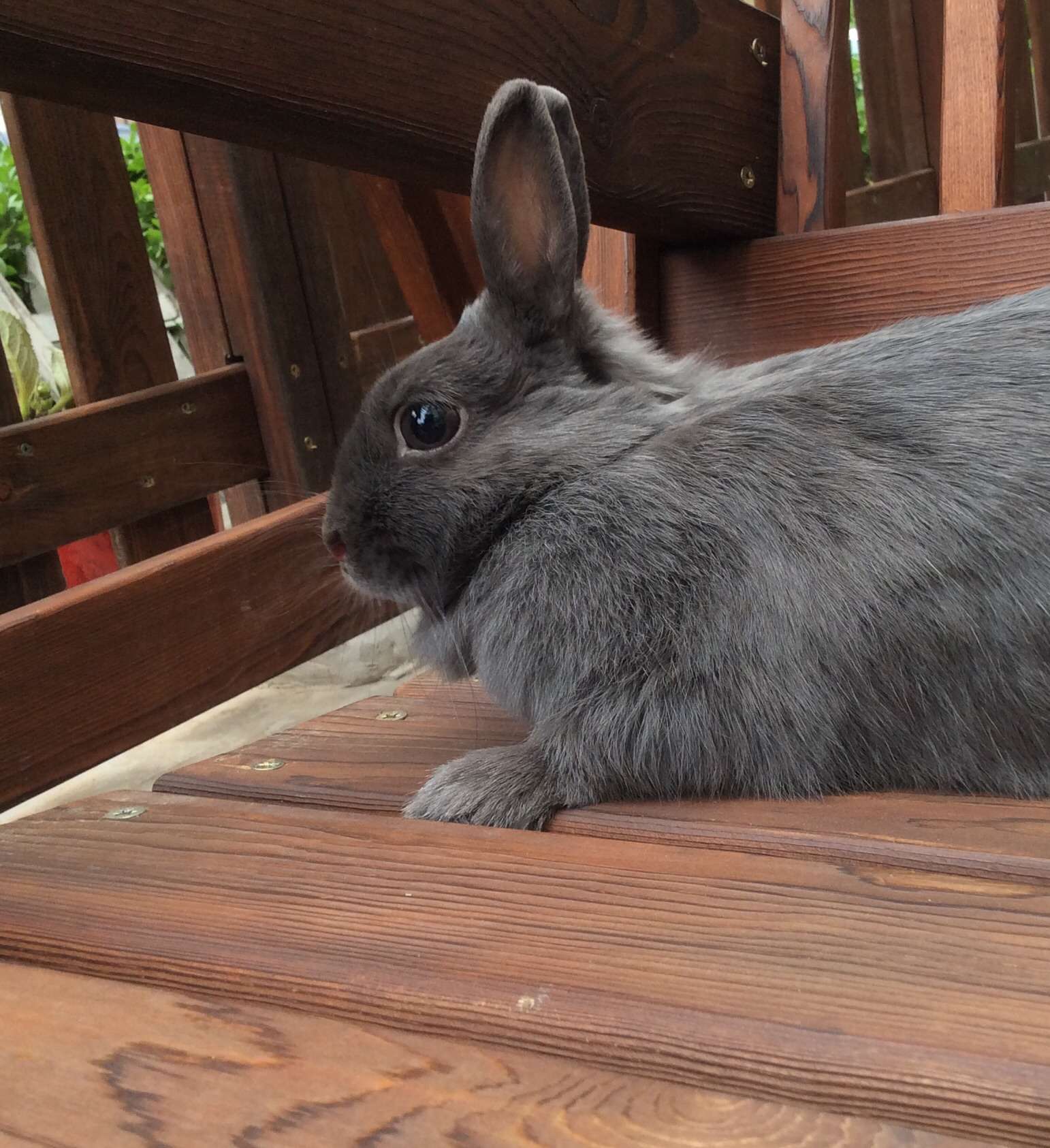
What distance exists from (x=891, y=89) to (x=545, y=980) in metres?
4.30

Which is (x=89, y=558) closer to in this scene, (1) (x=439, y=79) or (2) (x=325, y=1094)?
(1) (x=439, y=79)

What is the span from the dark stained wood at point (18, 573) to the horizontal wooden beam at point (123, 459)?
46mm

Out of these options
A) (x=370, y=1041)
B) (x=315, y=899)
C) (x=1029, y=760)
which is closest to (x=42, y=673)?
(x=315, y=899)

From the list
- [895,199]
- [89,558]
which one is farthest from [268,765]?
[895,199]

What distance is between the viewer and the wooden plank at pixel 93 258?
245 centimetres

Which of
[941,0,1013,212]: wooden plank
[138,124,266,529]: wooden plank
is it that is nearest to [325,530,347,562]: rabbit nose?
[941,0,1013,212]: wooden plank

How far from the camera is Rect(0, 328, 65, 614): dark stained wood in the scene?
2412 mm

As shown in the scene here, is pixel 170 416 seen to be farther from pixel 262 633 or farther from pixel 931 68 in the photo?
pixel 931 68

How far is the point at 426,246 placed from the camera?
2.44m

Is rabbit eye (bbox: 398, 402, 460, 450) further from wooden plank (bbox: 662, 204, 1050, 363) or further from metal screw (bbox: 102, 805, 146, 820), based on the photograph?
wooden plank (bbox: 662, 204, 1050, 363)

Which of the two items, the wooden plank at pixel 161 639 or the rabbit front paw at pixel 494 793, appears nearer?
the rabbit front paw at pixel 494 793

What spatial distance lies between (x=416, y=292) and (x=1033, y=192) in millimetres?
3166

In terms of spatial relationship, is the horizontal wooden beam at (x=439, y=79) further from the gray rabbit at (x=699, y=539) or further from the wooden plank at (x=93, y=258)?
the wooden plank at (x=93, y=258)

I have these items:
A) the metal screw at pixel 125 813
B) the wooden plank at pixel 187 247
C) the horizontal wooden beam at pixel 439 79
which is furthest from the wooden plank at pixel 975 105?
the wooden plank at pixel 187 247
